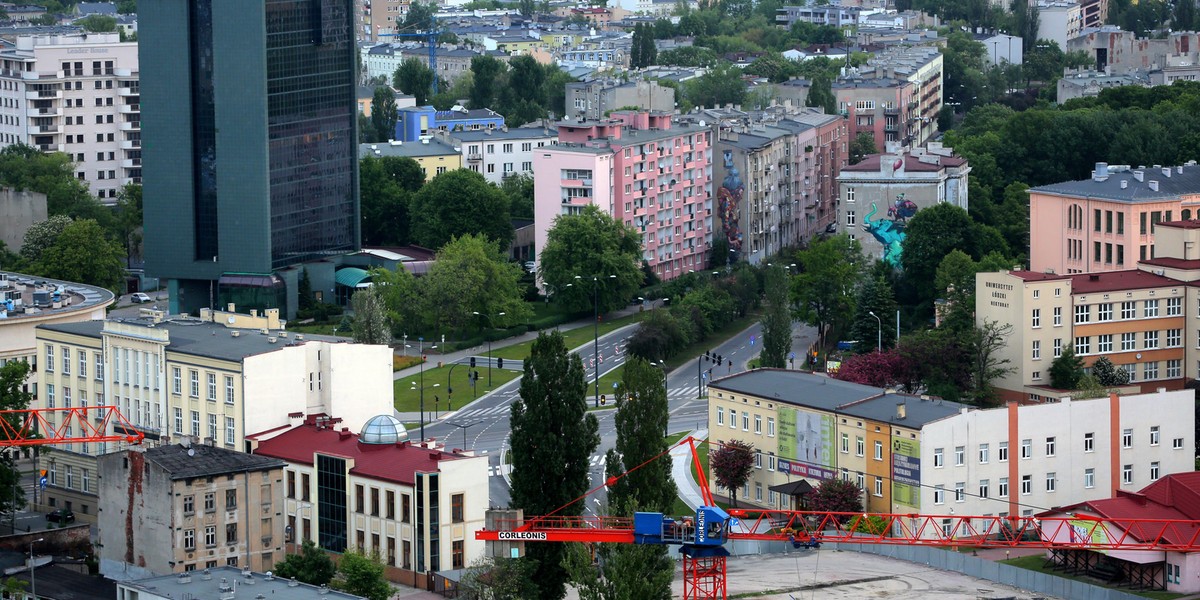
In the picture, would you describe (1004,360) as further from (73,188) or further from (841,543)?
(73,188)

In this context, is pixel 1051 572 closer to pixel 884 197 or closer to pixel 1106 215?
pixel 1106 215

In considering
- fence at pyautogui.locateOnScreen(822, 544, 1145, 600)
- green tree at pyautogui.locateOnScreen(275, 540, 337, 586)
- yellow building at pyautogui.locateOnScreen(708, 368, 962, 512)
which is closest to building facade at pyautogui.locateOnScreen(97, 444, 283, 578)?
green tree at pyautogui.locateOnScreen(275, 540, 337, 586)

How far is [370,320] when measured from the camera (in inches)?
5305

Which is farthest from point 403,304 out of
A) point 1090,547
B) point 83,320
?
point 1090,547

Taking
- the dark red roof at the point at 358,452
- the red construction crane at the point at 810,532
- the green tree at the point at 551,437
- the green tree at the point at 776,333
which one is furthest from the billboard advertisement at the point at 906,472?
the green tree at the point at 776,333

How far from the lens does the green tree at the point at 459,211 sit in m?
163

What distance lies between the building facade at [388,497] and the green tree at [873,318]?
42389 millimetres

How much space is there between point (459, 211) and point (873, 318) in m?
39.2

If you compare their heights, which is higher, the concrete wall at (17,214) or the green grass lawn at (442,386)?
the concrete wall at (17,214)

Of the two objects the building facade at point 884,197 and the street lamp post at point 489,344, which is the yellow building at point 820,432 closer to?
the street lamp post at point 489,344

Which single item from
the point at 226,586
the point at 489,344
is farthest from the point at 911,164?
the point at 226,586

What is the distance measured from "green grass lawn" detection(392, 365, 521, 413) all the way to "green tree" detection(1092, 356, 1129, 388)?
105ft

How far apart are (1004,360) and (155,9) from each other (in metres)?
58.0

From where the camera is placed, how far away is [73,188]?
18050 cm
